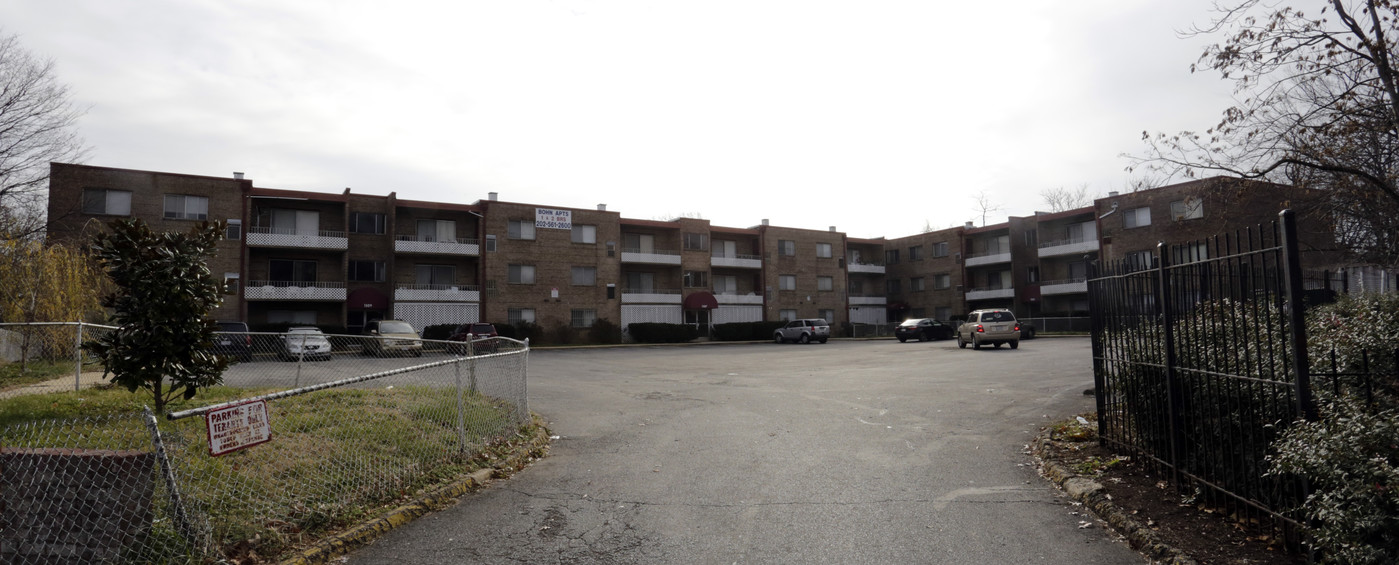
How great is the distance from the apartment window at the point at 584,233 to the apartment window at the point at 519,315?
5416 millimetres

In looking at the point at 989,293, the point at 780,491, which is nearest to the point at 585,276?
the point at 989,293

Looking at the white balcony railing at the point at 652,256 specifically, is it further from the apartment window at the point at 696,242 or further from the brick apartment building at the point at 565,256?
the apartment window at the point at 696,242

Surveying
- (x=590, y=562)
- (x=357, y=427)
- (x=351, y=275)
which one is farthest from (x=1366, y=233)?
(x=351, y=275)

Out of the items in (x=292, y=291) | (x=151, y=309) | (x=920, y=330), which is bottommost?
(x=920, y=330)

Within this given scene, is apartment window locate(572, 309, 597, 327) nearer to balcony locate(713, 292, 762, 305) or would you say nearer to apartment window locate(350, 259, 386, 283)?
balcony locate(713, 292, 762, 305)

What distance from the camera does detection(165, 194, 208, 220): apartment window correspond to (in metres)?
35.2

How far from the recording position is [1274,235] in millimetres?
4531

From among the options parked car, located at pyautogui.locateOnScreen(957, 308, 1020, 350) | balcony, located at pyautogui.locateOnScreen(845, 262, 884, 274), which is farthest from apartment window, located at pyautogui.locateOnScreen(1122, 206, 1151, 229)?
parked car, located at pyautogui.locateOnScreen(957, 308, 1020, 350)

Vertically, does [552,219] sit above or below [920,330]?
above

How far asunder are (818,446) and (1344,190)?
1264 cm

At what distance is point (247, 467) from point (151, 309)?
11.1ft

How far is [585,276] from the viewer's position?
4525 centimetres

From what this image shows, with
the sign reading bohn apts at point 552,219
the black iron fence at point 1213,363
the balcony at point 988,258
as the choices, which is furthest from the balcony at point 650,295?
the black iron fence at point 1213,363

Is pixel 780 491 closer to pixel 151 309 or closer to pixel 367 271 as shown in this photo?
pixel 151 309
